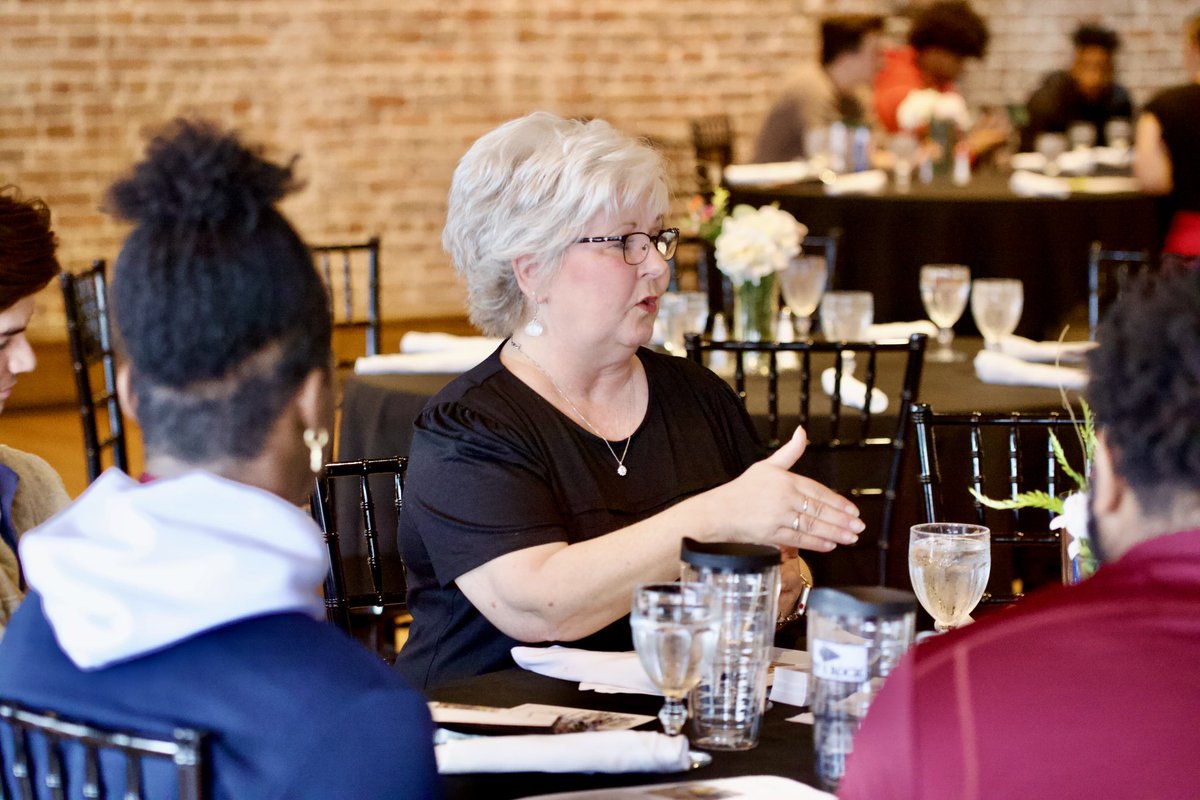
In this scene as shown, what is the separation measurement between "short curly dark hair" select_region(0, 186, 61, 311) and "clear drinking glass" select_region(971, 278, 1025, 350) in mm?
2313

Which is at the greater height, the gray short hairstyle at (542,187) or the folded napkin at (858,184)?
the gray short hairstyle at (542,187)

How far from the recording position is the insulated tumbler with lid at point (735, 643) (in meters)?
1.42

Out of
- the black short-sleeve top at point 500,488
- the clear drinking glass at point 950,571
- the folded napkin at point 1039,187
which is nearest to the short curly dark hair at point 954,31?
the folded napkin at point 1039,187

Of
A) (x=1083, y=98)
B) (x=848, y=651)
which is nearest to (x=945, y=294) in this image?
(x=848, y=651)

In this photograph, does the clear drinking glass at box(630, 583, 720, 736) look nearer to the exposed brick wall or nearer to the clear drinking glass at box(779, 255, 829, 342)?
the clear drinking glass at box(779, 255, 829, 342)

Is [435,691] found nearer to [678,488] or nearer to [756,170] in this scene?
[678,488]

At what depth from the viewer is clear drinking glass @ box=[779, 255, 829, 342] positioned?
147 inches

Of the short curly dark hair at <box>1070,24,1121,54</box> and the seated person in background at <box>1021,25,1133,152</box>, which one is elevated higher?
the short curly dark hair at <box>1070,24,1121,54</box>

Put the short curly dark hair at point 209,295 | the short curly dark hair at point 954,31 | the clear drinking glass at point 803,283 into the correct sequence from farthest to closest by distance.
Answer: the short curly dark hair at point 954,31 < the clear drinking glass at point 803,283 < the short curly dark hair at point 209,295

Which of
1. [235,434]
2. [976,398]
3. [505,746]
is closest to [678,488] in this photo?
[505,746]

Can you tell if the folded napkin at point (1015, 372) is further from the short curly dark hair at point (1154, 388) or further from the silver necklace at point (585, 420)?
the short curly dark hair at point (1154, 388)

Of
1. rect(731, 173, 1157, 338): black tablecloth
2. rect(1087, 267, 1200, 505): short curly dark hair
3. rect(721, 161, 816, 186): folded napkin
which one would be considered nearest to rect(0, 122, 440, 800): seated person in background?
rect(1087, 267, 1200, 505): short curly dark hair

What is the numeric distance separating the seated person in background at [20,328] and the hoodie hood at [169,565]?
2.75ft

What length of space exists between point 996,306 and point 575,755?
2.56 m
